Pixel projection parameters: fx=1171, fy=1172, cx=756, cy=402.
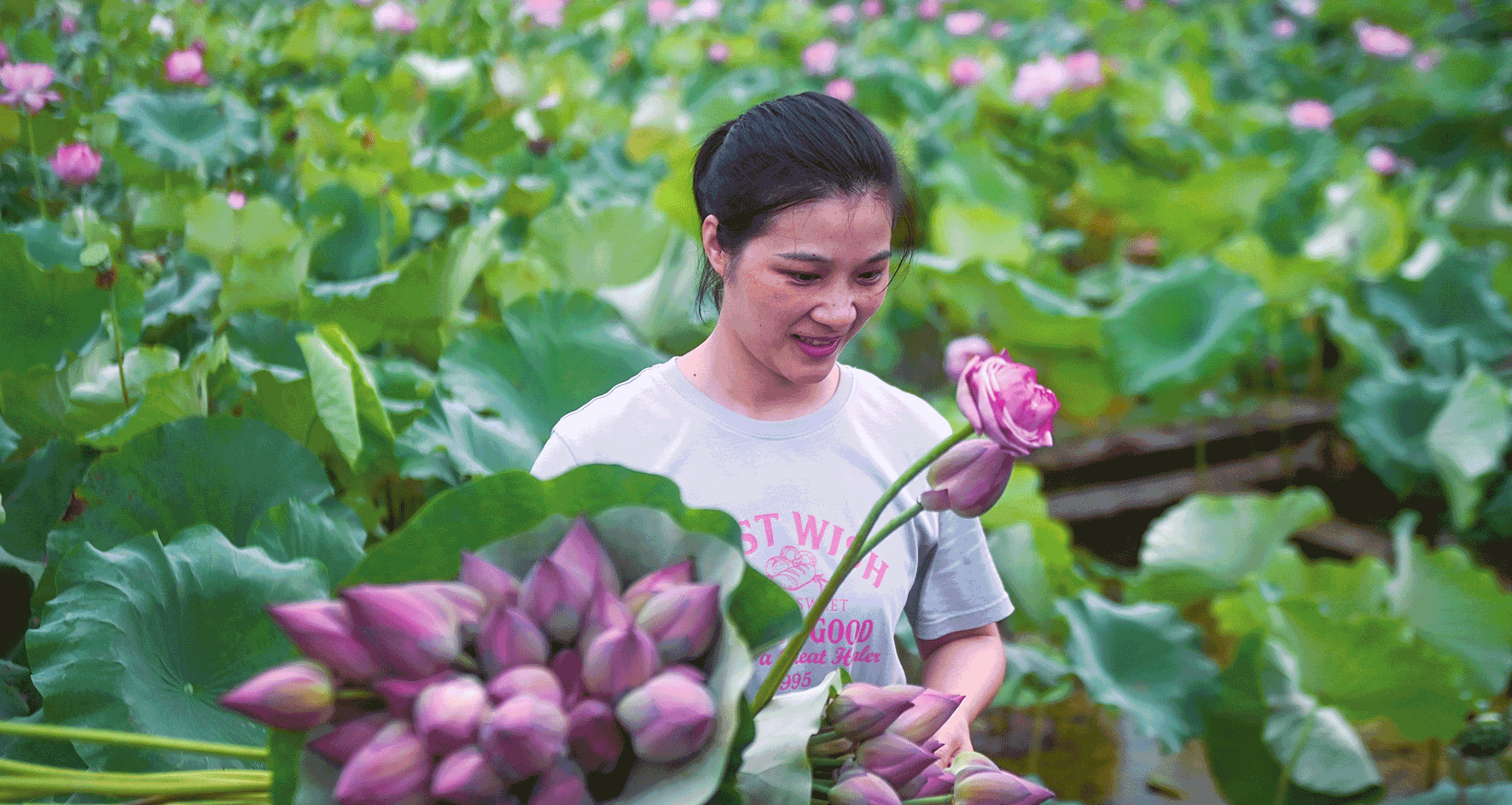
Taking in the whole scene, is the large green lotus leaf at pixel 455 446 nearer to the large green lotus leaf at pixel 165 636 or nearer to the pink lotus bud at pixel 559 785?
the large green lotus leaf at pixel 165 636

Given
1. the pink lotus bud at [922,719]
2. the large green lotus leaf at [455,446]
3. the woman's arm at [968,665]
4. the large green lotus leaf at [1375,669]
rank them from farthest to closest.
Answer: the large green lotus leaf at [1375,669] → the large green lotus leaf at [455,446] → the woman's arm at [968,665] → the pink lotus bud at [922,719]

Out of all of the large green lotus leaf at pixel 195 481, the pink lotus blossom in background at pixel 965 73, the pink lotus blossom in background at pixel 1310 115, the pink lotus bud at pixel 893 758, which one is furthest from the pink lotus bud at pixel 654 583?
the pink lotus blossom in background at pixel 1310 115

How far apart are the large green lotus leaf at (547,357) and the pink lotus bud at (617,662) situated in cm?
78

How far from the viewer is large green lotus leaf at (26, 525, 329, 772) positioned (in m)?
0.64

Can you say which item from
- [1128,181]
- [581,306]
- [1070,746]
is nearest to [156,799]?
[581,306]

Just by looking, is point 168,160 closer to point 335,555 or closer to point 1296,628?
point 335,555

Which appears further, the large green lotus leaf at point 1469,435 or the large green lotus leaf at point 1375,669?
the large green lotus leaf at point 1469,435

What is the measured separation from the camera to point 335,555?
0.79 metres

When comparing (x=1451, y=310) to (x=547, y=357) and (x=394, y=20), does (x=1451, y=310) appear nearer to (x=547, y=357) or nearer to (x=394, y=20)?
(x=547, y=357)

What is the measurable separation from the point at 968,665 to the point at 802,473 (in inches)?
7.6

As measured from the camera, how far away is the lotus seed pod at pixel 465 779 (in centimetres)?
38

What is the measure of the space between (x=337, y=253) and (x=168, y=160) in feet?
1.27

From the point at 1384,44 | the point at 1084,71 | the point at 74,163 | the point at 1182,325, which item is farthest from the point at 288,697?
the point at 1384,44

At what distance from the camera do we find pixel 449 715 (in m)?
0.38
